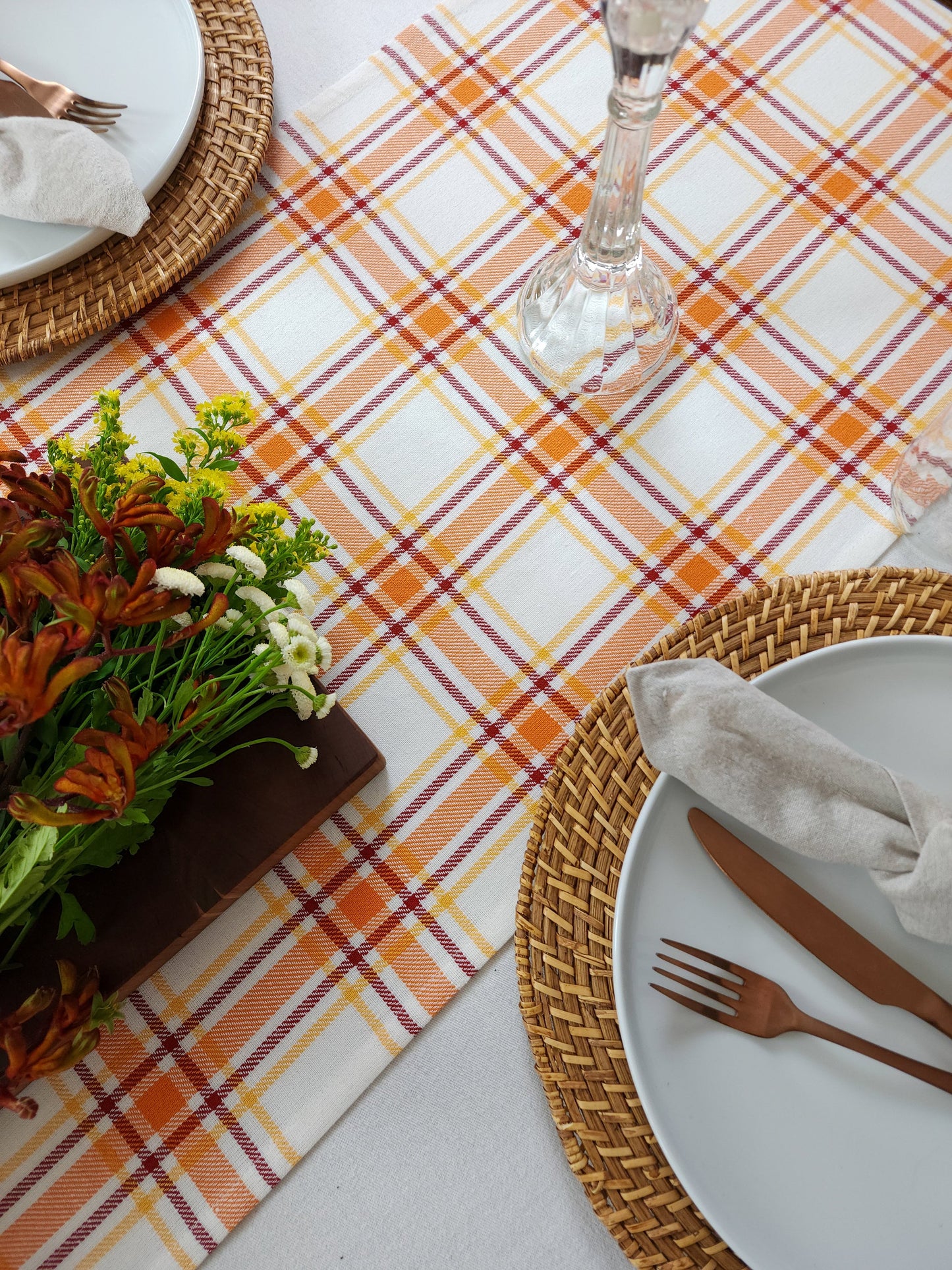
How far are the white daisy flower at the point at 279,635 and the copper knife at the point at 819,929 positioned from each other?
22cm

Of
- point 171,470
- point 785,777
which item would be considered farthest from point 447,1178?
point 171,470

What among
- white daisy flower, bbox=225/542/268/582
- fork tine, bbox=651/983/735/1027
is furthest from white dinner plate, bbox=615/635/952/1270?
white daisy flower, bbox=225/542/268/582

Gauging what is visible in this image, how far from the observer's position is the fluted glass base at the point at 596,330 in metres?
0.66

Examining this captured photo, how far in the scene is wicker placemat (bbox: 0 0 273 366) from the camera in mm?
654

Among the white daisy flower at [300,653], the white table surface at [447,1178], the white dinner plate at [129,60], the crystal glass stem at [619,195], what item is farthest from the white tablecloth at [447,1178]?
the white dinner plate at [129,60]

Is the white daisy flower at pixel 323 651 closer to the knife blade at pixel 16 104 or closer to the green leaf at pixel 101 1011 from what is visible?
the green leaf at pixel 101 1011

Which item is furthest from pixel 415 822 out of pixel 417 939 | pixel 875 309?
pixel 875 309

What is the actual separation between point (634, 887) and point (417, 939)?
0.15 metres

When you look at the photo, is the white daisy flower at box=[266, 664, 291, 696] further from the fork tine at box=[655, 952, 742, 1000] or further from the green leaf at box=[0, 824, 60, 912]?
the fork tine at box=[655, 952, 742, 1000]

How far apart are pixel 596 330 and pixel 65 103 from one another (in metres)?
0.39

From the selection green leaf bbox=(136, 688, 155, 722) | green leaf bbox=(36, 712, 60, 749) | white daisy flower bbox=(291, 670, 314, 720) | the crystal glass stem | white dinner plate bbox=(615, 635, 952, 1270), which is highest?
the crystal glass stem

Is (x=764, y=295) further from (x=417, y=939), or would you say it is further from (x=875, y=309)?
(x=417, y=939)

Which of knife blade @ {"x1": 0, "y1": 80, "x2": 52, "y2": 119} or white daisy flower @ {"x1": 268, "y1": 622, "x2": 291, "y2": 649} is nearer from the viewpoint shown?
white daisy flower @ {"x1": 268, "y1": 622, "x2": 291, "y2": 649}

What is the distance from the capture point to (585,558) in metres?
0.65
